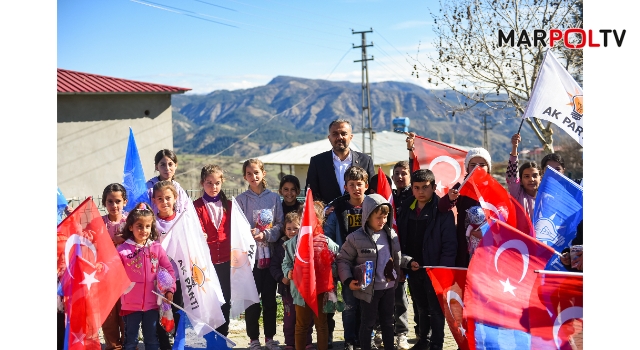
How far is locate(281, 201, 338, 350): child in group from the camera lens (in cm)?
555

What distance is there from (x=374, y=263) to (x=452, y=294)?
0.66 meters

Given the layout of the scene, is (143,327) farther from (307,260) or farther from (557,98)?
(557,98)

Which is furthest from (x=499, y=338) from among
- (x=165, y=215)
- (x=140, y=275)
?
(x=165, y=215)

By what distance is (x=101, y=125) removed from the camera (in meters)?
29.8

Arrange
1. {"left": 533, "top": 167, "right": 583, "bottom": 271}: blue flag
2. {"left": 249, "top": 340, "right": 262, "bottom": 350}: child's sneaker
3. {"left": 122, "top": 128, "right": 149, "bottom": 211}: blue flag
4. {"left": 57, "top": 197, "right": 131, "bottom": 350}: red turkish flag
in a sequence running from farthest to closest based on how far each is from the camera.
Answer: {"left": 122, "top": 128, "right": 149, "bottom": 211}: blue flag
{"left": 249, "top": 340, "right": 262, "bottom": 350}: child's sneaker
{"left": 533, "top": 167, "right": 583, "bottom": 271}: blue flag
{"left": 57, "top": 197, "right": 131, "bottom": 350}: red turkish flag

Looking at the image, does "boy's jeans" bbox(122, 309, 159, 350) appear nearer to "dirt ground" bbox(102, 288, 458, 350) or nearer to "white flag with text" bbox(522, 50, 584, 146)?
"dirt ground" bbox(102, 288, 458, 350)

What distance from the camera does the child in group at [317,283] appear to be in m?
5.55

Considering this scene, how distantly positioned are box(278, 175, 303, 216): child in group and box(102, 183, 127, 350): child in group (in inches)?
55.3

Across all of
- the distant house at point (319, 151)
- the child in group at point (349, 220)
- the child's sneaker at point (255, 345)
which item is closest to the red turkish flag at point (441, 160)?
the child in group at point (349, 220)

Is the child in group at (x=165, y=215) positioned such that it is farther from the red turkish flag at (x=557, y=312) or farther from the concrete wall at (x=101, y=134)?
the concrete wall at (x=101, y=134)

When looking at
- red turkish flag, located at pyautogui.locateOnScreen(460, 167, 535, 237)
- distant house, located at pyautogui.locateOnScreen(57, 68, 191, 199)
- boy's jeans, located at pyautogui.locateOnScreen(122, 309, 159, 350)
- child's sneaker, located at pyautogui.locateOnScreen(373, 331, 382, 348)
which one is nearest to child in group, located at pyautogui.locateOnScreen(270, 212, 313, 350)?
child's sneaker, located at pyautogui.locateOnScreen(373, 331, 382, 348)

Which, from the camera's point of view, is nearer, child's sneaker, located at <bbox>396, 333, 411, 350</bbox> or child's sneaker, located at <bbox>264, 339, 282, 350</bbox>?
child's sneaker, located at <bbox>396, 333, 411, 350</bbox>

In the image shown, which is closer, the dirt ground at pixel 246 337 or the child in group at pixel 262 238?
the dirt ground at pixel 246 337

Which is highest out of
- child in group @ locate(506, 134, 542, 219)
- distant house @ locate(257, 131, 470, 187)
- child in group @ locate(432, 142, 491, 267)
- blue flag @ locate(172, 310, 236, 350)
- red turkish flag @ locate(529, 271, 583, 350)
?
distant house @ locate(257, 131, 470, 187)
